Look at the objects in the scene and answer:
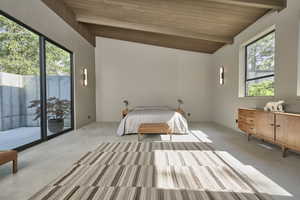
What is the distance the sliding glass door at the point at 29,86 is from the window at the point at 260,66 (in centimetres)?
510

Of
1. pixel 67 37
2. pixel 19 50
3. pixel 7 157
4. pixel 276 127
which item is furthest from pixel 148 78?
pixel 7 157

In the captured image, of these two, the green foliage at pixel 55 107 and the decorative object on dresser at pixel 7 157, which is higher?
the green foliage at pixel 55 107

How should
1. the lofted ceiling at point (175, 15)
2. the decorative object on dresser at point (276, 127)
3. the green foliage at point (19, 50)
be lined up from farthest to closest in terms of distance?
1. the lofted ceiling at point (175, 15)
2. the green foliage at point (19, 50)
3. the decorative object on dresser at point (276, 127)

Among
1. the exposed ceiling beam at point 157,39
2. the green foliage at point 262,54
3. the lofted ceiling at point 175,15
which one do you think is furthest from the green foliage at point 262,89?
the exposed ceiling beam at point 157,39

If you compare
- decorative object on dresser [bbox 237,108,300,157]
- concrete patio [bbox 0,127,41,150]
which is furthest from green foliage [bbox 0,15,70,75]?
decorative object on dresser [bbox 237,108,300,157]

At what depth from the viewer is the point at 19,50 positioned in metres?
3.15

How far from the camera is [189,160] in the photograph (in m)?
2.56

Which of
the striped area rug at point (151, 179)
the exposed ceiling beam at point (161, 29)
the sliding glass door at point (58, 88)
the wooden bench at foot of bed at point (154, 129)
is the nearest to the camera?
the striped area rug at point (151, 179)

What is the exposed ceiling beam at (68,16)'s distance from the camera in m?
4.12

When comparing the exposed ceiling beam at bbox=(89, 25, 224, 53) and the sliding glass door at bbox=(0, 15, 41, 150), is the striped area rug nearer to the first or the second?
the sliding glass door at bbox=(0, 15, 41, 150)

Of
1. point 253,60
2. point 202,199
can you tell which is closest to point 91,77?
point 253,60

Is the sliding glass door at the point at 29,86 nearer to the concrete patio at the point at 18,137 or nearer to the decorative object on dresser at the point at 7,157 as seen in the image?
the concrete patio at the point at 18,137

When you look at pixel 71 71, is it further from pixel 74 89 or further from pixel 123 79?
pixel 123 79

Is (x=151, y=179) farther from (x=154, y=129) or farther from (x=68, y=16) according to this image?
(x=68, y=16)
